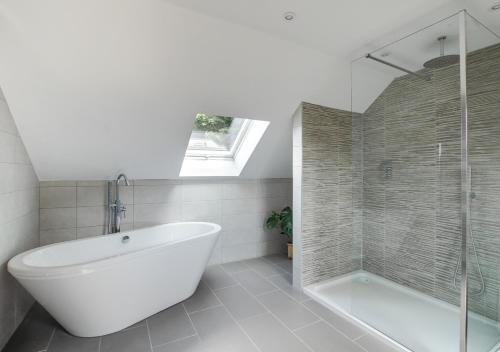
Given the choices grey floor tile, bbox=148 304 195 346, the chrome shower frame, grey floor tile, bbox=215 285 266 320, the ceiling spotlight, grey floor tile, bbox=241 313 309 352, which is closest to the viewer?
the chrome shower frame

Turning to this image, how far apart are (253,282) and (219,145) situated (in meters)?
1.88

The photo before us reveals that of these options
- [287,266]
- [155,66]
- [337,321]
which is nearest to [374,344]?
[337,321]

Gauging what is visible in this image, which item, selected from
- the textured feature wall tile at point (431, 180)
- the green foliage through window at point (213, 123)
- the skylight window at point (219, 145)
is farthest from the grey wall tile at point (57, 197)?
the textured feature wall tile at point (431, 180)

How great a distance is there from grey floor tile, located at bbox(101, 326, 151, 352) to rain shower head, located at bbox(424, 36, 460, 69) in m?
3.20

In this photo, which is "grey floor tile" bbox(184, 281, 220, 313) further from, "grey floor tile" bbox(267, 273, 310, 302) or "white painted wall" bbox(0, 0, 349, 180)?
→ "white painted wall" bbox(0, 0, 349, 180)

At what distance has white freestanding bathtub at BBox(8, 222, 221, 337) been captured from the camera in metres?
1.70

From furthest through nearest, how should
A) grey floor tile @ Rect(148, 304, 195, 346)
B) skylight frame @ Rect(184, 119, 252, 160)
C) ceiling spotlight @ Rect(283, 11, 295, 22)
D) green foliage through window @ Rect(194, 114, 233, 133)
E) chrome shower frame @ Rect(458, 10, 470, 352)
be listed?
skylight frame @ Rect(184, 119, 252, 160) → green foliage through window @ Rect(194, 114, 233, 133) → grey floor tile @ Rect(148, 304, 195, 346) → ceiling spotlight @ Rect(283, 11, 295, 22) → chrome shower frame @ Rect(458, 10, 470, 352)

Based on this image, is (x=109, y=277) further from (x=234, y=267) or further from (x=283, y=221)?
(x=283, y=221)

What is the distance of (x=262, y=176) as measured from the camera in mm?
3869

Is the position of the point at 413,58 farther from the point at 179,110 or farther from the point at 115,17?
the point at 115,17

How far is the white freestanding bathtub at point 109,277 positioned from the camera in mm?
1696

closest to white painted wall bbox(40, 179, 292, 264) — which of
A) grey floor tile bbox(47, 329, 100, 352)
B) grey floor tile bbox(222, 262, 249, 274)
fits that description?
grey floor tile bbox(222, 262, 249, 274)

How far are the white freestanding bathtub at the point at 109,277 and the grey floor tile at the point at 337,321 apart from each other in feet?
3.97

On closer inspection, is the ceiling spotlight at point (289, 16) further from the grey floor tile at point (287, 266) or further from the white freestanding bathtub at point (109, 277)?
the grey floor tile at point (287, 266)
